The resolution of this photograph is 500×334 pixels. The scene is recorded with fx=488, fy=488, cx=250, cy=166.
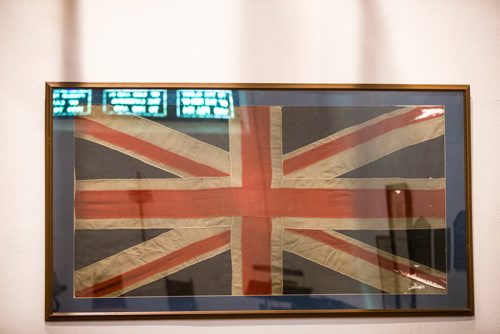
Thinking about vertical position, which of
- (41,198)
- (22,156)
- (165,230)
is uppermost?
(22,156)

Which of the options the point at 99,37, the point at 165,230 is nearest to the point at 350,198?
the point at 165,230

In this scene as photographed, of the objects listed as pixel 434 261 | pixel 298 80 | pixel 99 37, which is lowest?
pixel 434 261

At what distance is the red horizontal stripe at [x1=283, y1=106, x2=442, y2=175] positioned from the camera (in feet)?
5.37

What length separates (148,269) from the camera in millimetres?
1603

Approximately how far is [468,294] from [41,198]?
1470 millimetres

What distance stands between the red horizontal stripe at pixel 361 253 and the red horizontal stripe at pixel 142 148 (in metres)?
0.37

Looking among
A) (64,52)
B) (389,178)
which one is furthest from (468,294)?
(64,52)

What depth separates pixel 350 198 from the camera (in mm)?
1636

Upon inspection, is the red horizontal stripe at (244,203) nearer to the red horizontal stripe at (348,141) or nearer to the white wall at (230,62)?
the red horizontal stripe at (348,141)

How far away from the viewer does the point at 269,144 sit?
1632 mm

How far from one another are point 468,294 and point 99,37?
1522 millimetres

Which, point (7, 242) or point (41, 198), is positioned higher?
→ point (41, 198)

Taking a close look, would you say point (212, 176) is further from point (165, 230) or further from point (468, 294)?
point (468, 294)

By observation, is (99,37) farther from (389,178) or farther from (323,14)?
(389,178)
